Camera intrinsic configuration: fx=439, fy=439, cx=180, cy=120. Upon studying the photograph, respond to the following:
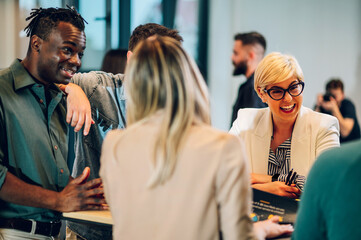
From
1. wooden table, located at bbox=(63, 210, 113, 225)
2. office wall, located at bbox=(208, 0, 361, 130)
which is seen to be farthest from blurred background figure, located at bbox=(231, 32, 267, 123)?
wooden table, located at bbox=(63, 210, 113, 225)

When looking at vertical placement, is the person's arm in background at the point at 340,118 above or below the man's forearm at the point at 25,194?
below

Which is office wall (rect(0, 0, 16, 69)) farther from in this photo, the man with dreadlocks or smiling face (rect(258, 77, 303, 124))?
smiling face (rect(258, 77, 303, 124))

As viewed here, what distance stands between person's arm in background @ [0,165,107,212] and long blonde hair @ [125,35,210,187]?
Result: 1.71 ft

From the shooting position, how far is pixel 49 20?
6.08ft

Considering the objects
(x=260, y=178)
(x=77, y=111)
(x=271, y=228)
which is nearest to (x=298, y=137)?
(x=260, y=178)

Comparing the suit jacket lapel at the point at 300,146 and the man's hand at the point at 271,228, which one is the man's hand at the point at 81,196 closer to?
the man's hand at the point at 271,228

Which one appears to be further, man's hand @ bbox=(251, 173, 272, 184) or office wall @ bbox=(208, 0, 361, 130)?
office wall @ bbox=(208, 0, 361, 130)

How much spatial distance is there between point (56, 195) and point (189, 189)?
70 centimetres

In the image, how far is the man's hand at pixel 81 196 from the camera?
5.39 feet

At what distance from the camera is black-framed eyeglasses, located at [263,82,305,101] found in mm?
2174

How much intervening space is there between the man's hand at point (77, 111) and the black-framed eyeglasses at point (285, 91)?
92 cm

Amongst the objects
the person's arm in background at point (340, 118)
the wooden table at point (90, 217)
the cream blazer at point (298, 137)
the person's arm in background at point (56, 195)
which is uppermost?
the cream blazer at point (298, 137)

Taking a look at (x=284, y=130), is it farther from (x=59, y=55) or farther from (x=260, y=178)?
(x=59, y=55)

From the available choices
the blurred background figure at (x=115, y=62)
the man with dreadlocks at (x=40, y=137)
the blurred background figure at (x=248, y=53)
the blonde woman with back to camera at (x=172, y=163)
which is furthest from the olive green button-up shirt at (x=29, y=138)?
the blurred background figure at (x=248, y=53)
